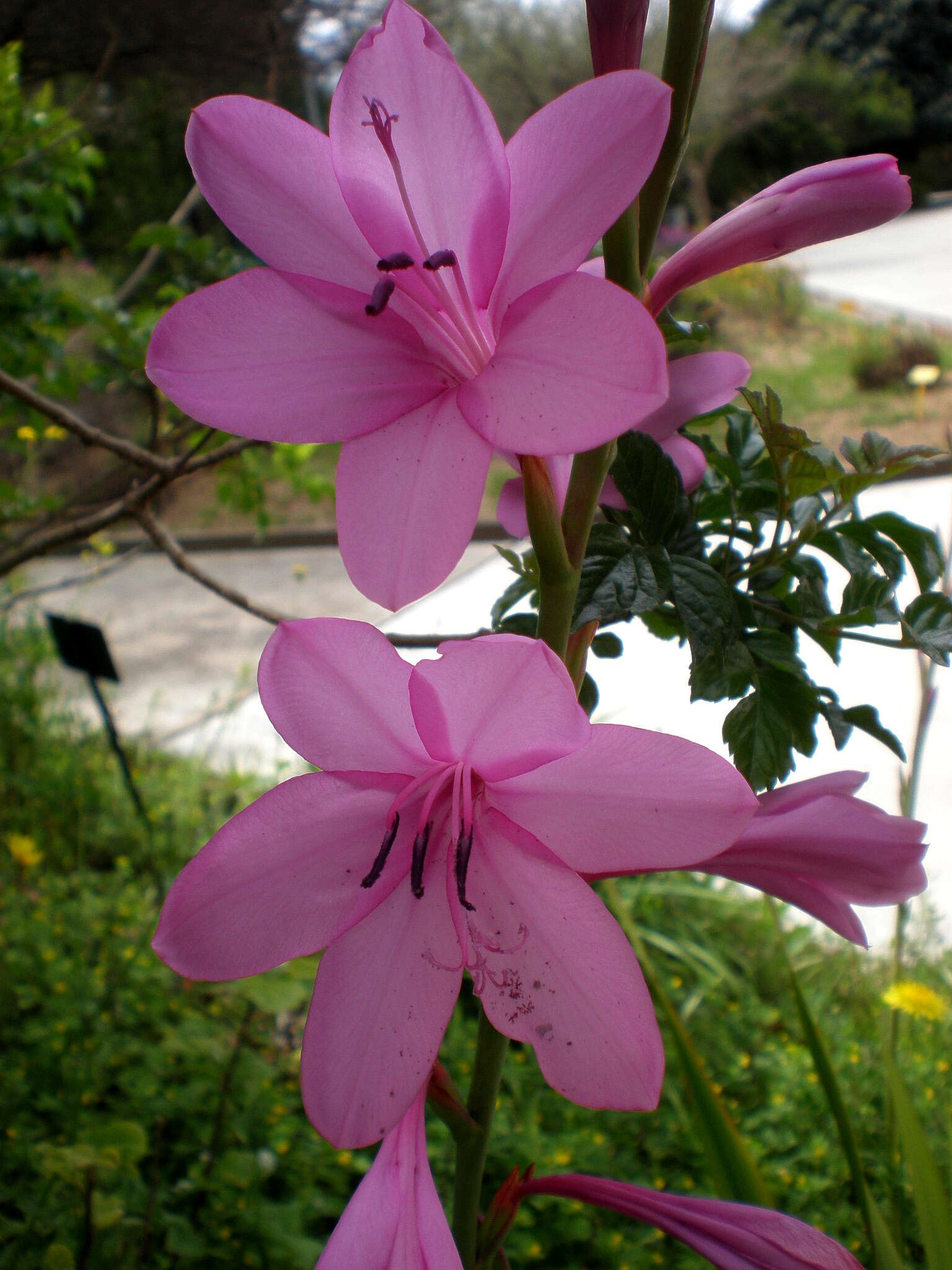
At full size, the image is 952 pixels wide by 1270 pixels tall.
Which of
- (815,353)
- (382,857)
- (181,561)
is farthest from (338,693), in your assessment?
(815,353)

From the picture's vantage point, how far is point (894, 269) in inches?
388

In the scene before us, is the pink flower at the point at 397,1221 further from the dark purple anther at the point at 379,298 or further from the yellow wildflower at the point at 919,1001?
the yellow wildflower at the point at 919,1001

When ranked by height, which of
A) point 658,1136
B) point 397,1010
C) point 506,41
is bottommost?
point 658,1136

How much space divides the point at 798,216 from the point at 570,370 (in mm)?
144

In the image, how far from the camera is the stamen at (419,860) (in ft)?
1.30

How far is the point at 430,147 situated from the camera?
1.30ft

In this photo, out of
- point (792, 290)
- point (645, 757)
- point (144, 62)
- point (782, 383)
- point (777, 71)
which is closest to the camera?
point (645, 757)

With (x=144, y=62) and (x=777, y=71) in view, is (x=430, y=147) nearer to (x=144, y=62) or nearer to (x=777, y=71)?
(x=144, y=62)

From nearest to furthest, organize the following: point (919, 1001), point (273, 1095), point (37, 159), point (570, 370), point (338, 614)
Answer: point (570, 370)
point (919, 1001)
point (273, 1095)
point (37, 159)
point (338, 614)

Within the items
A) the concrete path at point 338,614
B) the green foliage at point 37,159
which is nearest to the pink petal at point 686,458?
the green foliage at point 37,159

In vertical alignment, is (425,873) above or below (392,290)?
below

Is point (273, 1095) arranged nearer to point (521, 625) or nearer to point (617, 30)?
point (521, 625)

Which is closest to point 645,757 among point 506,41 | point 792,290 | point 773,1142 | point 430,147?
point 430,147

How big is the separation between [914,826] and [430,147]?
350 millimetres
